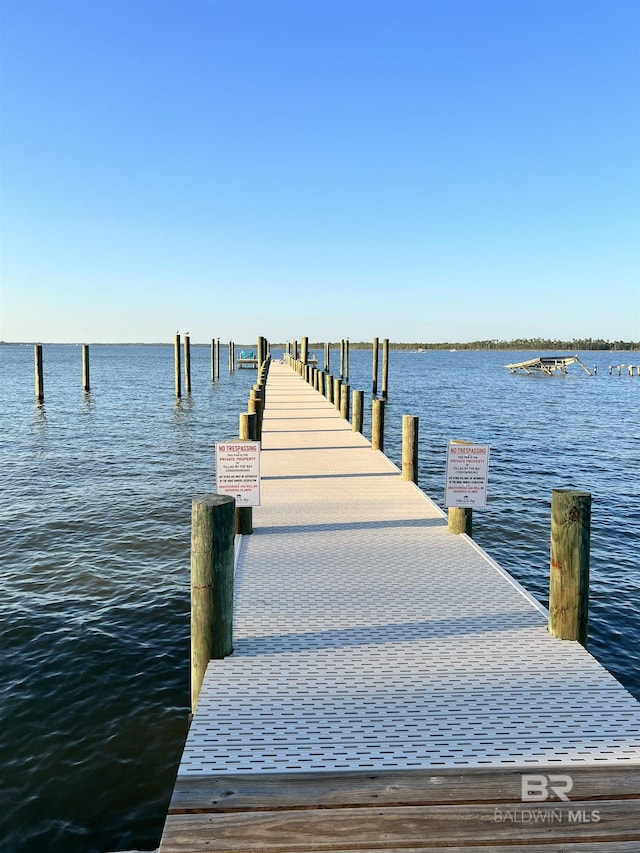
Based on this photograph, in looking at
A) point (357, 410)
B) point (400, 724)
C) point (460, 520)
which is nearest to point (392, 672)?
point (400, 724)

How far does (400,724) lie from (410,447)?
293 inches

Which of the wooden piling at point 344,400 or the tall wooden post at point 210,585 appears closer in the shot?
the tall wooden post at point 210,585

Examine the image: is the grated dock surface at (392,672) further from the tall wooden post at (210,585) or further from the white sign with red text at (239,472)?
the white sign with red text at (239,472)

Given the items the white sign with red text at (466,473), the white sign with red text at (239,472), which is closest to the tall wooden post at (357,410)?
the white sign with red text at (466,473)

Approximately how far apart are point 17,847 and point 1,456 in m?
16.5

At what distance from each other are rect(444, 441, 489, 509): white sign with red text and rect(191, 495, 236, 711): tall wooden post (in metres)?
3.28

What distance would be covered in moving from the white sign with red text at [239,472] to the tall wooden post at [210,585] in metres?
2.08

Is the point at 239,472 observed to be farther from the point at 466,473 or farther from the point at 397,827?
the point at 397,827

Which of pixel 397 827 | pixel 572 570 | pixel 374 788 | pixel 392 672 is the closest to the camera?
pixel 397 827

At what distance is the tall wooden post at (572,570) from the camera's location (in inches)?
198

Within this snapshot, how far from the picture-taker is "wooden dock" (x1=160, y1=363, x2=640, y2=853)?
2945 millimetres

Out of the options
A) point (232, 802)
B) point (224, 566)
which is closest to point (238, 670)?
point (224, 566)

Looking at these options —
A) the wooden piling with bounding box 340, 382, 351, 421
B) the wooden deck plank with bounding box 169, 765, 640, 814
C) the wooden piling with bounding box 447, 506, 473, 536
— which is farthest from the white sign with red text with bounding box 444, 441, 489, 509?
the wooden piling with bounding box 340, 382, 351, 421

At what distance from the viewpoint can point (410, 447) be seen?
10969mm
